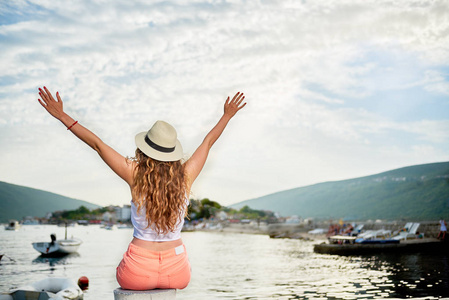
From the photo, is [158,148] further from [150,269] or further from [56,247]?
[56,247]

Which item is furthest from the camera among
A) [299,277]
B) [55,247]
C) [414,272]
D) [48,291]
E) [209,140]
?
[55,247]

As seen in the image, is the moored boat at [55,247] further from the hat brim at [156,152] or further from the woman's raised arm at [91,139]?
the hat brim at [156,152]

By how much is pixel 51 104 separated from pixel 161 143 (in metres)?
0.85

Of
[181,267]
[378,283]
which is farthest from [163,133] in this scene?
[378,283]

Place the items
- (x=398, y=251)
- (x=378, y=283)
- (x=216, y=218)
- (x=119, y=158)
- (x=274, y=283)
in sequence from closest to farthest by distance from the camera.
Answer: (x=119, y=158), (x=378, y=283), (x=274, y=283), (x=398, y=251), (x=216, y=218)

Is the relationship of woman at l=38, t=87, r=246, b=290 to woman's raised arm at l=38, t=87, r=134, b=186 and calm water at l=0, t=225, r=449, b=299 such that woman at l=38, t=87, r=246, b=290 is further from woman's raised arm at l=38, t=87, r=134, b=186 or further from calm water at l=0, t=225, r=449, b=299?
calm water at l=0, t=225, r=449, b=299

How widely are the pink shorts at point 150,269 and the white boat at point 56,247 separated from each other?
159 feet

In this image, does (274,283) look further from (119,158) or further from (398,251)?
(119,158)

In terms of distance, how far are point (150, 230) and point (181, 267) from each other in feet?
1.17

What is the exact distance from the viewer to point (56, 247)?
47.9 m

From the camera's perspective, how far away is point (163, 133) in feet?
10.7

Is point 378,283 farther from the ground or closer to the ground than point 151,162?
closer to the ground

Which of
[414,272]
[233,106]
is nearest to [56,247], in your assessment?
[414,272]

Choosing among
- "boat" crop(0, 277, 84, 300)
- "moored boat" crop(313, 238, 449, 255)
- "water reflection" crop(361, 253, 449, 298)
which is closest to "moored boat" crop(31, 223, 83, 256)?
"moored boat" crop(313, 238, 449, 255)
